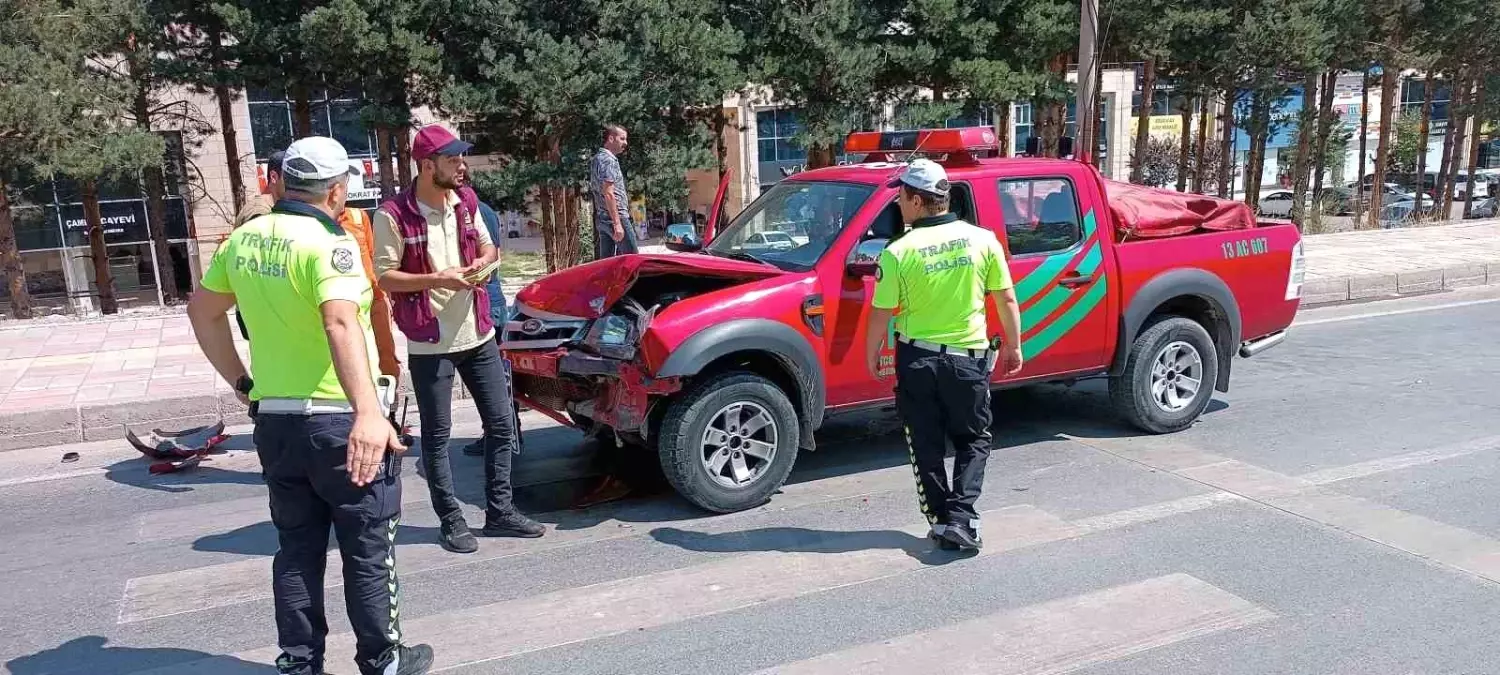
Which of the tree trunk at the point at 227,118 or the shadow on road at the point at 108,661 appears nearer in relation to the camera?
the shadow on road at the point at 108,661

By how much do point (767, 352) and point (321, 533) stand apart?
8.19 feet

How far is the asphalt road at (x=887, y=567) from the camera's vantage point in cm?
401

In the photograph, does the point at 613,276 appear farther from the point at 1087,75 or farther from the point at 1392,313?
the point at 1392,313

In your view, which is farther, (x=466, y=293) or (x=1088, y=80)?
(x=1088, y=80)

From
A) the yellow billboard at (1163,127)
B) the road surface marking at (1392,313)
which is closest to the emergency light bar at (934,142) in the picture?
the road surface marking at (1392,313)

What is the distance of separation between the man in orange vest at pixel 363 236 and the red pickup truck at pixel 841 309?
1.01m

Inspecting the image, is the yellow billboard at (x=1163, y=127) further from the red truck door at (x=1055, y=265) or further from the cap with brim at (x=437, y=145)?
the cap with brim at (x=437, y=145)

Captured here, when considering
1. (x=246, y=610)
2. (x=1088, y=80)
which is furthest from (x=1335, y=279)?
(x=246, y=610)

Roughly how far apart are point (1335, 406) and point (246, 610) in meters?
6.96

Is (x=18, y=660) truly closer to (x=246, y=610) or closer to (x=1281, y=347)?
(x=246, y=610)

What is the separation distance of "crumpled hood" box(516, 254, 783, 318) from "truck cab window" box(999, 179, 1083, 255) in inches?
59.4

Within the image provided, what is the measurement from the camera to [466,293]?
498cm

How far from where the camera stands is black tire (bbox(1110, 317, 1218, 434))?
21.9 feet

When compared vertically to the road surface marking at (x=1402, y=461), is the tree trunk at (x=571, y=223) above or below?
above
